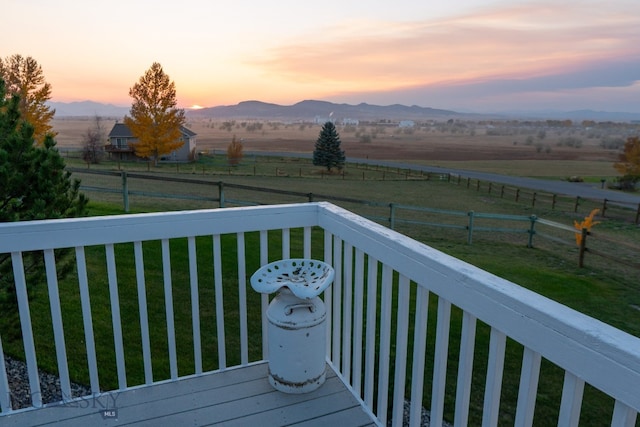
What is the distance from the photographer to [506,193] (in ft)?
66.0

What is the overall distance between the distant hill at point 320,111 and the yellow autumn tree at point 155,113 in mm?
135447

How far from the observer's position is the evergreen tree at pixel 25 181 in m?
2.11

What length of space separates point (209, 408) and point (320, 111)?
168 m

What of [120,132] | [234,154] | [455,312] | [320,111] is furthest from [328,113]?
[455,312]

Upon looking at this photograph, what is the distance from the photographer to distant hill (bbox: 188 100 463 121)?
165000mm

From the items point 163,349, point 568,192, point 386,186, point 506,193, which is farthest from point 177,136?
point 163,349

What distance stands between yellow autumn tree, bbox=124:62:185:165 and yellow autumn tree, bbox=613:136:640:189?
27549 millimetres

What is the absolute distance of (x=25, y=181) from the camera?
2182mm

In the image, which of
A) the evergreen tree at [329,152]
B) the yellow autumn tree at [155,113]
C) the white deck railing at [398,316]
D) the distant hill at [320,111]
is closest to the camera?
the white deck railing at [398,316]

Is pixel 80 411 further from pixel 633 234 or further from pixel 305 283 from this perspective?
pixel 633 234

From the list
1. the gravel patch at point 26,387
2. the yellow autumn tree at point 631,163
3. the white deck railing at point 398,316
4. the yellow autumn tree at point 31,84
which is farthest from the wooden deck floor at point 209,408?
the yellow autumn tree at point 631,163

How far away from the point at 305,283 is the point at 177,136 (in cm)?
2700

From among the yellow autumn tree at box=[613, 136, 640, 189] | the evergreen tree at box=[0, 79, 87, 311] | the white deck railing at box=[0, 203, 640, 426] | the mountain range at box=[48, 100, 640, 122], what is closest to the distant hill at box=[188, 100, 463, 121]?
the mountain range at box=[48, 100, 640, 122]

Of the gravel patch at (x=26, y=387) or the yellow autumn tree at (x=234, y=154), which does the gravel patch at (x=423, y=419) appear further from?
the yellow autumn tree at (x=234, y=154)
